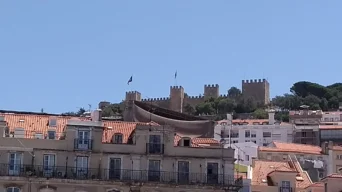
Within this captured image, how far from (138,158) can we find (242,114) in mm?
118852

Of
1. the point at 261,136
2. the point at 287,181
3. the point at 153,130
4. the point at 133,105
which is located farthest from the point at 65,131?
the point at 261,136

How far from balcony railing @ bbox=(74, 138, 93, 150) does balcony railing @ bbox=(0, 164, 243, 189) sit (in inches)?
56.2

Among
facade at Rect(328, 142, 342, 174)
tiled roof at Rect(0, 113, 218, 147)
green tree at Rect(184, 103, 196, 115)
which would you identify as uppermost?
green tree at Rect(184, 103, 196, 115)

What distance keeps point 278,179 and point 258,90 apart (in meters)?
132

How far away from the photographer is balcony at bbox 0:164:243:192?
178ft

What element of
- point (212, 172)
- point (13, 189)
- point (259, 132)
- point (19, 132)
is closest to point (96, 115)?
point (19, 132)

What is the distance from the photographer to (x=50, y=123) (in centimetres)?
5756

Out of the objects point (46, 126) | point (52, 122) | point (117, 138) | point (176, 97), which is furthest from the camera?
point (176, 97)

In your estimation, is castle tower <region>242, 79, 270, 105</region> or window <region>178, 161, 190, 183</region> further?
castle tower <region>242, 79, 270, 105</region>

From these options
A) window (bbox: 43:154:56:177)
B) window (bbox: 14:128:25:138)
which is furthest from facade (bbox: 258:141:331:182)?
window (bbox: 14:128:25:138)

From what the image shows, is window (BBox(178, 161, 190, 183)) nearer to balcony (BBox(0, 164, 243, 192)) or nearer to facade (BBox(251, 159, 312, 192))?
balcony (BBox(0, 164, 243, 192))

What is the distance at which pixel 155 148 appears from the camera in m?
55.9

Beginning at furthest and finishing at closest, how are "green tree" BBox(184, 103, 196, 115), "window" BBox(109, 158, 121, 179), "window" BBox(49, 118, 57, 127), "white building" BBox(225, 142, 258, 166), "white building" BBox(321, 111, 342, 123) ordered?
"green tree" BBox(184, 103, 196, 115), "white building" BBox(321, 111, 342, 123), "white building" BBox(225, 142, 258, 166), "window" BBox(49, 118, 57, 127), "window" BBox(109, 158, 121, 179)

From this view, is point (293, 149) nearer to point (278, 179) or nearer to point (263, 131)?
point (263, 131)
